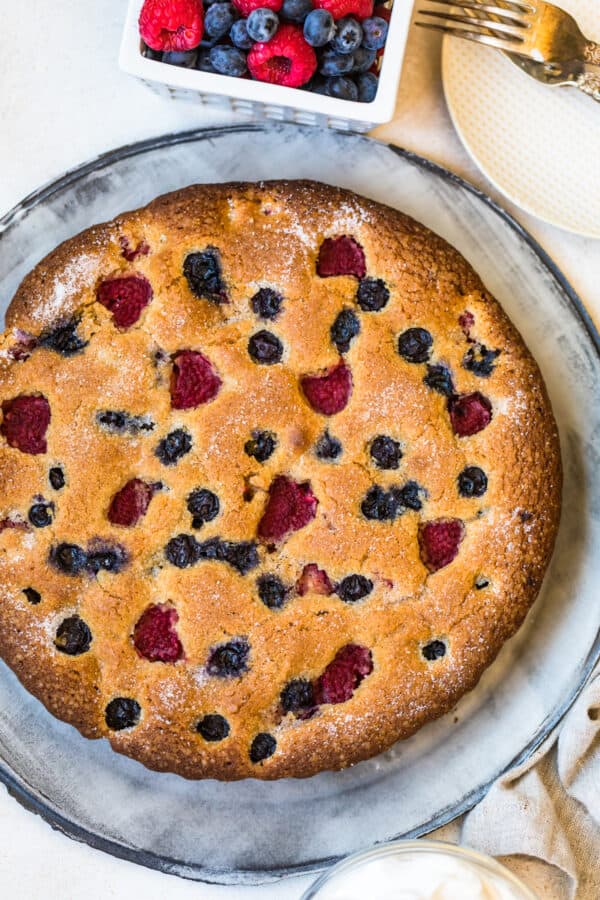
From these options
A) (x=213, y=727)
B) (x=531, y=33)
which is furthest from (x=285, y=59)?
(x=213, y=727)

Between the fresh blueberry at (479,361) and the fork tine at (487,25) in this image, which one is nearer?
the fresh blueberry at (479,361)

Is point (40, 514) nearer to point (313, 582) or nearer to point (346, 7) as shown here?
point (313, 582)

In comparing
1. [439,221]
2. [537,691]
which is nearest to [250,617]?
[537,691]

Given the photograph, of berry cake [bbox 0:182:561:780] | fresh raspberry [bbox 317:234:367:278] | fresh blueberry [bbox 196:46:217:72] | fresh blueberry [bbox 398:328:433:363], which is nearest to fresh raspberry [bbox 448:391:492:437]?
berry cake [bbox 0:182:561:780]

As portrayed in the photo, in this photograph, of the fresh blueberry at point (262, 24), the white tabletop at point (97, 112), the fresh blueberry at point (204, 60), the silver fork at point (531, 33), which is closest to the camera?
the fresh blueberry at point (262, 24)

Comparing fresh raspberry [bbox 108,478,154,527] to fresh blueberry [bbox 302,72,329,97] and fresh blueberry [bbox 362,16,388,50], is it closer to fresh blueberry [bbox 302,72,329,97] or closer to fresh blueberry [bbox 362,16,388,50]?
fresh blueberry [bbox 302,72,329,97]

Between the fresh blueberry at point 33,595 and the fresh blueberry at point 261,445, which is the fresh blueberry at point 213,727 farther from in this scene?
the fresh blueberry at point 261,445

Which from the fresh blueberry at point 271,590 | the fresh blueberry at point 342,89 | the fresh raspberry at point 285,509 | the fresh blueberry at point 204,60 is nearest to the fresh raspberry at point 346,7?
the fresh blueberry at point 342,89
